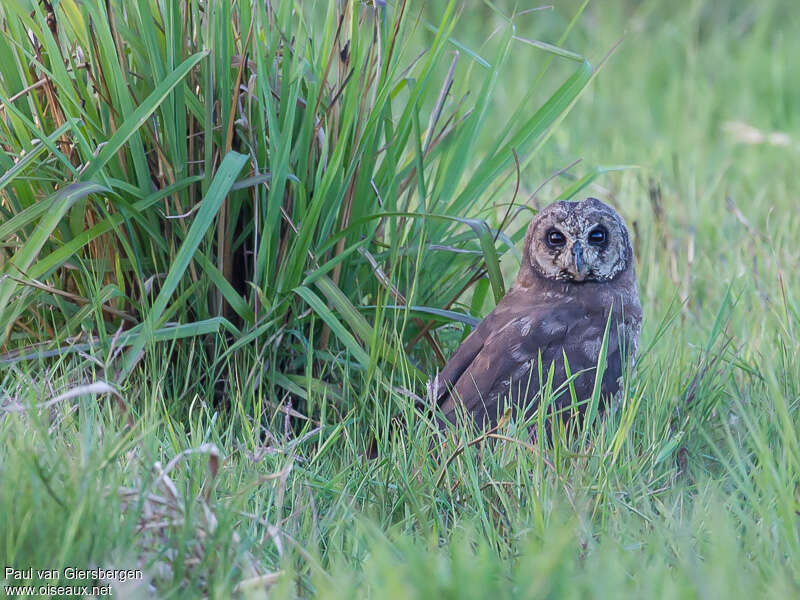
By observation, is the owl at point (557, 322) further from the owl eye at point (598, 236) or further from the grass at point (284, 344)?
the grass at point (284, 344)

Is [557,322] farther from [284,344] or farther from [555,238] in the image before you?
[284,344]

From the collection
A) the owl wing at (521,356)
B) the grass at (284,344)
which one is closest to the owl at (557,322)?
the owl wing at (521,356)

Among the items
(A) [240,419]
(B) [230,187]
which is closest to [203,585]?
(A) [240,419]

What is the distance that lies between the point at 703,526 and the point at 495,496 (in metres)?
0.46

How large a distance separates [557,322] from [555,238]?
0.27m

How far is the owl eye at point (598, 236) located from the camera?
2959 millimetres

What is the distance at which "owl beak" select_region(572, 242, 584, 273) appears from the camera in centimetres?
295

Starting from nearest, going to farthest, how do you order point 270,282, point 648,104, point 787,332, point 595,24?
1. point 270,282
2. point 787,332
3. point 648,104
4. point 595,24

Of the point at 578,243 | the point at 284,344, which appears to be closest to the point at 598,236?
the point at 578,243

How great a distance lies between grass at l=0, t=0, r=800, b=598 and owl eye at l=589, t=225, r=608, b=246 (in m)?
0.29

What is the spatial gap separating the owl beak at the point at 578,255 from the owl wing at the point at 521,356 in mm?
118

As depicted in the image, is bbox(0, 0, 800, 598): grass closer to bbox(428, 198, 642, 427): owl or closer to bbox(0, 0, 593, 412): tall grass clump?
bbox(0, 0, 593, 412): tall grass clump

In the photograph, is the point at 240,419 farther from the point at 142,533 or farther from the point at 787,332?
the point at 787,332

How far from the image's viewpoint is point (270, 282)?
2896 millimetres
